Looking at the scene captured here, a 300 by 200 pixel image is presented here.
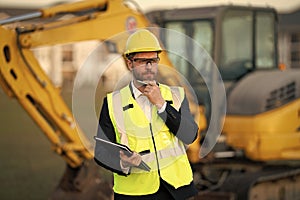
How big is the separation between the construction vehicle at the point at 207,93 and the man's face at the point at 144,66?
3979mm

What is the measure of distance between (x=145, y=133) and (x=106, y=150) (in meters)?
0.24

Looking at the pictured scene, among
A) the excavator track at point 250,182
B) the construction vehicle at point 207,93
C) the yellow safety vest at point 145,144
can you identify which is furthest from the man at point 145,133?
the excavator track at point 250,182

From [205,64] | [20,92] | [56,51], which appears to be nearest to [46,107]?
[20,92]

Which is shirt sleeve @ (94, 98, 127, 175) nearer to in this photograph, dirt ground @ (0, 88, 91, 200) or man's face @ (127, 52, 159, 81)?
man's face @ (127, 52, 159, 81)

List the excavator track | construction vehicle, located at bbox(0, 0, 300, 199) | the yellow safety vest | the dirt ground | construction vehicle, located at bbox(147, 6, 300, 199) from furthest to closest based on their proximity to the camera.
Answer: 1. the dirt ground
2. construction vehicle, located at bbox(147, 6, 300, 199)
3. the excavator track
4. construction vehicle, located at bbox(0, 0, 300, 199)
5. the yellow safety vest

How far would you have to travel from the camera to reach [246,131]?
10.8 meters

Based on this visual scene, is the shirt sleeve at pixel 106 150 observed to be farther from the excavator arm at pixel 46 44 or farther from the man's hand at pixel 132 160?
the excavator arm at pixel 46 44

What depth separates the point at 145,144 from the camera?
5191 millimetres

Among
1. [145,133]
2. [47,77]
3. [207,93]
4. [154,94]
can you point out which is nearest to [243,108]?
[207,93]

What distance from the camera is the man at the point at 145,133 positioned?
5.11m

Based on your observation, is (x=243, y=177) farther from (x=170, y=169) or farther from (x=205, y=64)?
(x=170, y=169)

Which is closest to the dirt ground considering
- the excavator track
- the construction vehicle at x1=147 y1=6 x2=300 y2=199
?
the excavator track

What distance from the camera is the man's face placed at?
5070 mm

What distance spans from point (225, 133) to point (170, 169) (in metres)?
5.74
